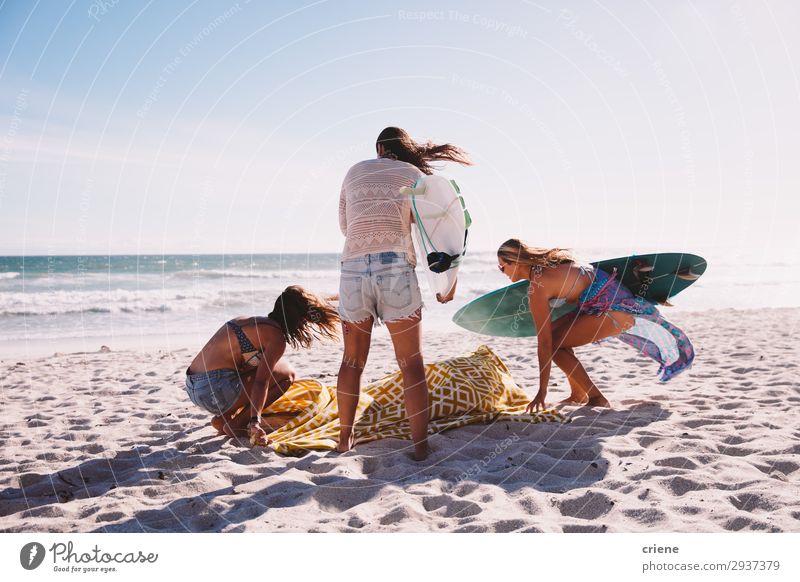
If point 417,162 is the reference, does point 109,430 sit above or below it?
below

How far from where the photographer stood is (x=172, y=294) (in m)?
18.0

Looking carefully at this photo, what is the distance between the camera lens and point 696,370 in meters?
6.05

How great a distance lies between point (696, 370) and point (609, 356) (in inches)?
48.0

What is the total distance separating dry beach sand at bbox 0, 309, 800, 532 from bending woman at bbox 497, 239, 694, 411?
1.09 ft

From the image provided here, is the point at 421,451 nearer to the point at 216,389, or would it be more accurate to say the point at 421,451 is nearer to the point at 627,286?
the point at 216,389

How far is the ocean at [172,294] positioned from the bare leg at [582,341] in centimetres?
646

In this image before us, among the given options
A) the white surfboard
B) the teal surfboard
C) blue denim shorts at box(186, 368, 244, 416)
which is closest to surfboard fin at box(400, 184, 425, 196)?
the white surfboard

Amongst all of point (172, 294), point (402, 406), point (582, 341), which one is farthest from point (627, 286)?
point (172, 294)

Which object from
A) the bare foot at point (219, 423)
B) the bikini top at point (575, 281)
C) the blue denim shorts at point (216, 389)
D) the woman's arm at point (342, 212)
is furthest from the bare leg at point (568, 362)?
the bare foot at point (219, 423)

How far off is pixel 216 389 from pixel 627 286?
3620 millimetres

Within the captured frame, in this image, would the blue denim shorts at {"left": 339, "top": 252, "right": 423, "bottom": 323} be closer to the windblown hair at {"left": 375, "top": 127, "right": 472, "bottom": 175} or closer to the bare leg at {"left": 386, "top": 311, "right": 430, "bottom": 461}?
the bare leg at {"left": 386, "top": 311, "right": 430, "bottom": 461}
